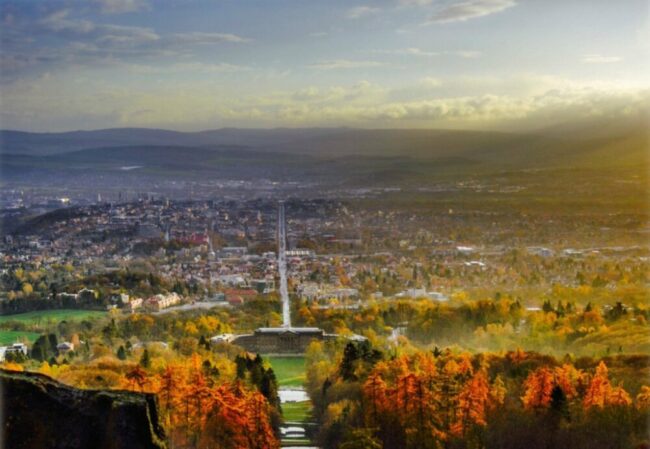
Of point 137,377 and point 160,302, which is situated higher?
point 160,302

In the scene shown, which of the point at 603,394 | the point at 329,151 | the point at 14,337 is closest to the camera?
the point at 603,394

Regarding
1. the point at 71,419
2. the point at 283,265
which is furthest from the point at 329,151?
the point at 71,419

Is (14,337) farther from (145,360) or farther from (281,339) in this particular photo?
(281,339)

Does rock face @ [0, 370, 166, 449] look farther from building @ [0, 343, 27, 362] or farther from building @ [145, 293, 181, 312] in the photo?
building @ [145, 293, 181, 312]

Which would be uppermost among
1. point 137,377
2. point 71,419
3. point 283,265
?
point 283,265

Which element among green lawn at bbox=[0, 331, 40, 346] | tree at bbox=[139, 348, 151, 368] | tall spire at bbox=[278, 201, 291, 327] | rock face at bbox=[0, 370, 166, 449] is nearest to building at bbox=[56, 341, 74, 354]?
green lawn at bbox=[0, 331, 40, 346]

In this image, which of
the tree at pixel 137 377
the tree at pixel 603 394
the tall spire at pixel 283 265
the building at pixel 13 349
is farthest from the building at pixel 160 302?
the tree at pixel 603 394
